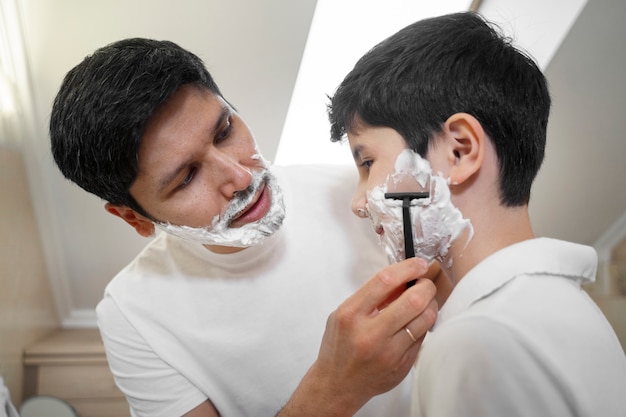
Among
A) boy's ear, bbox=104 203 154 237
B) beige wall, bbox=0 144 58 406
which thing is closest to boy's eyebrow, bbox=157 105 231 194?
boy's ear, bbox=104 203 154 237

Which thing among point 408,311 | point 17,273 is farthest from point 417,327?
point 17,273

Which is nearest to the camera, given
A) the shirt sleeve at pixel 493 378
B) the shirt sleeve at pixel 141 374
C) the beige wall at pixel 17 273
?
the shirt sleeve at pixel 493 378

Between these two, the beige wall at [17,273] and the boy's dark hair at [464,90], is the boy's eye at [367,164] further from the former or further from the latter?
the beige wall at [17,273]

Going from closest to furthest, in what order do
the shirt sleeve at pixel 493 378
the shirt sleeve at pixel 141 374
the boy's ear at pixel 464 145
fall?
the shirt sleeve at pixel 493 378
the boy's ear at pixel 464 145
the shirt sleeve at pixel 141 374

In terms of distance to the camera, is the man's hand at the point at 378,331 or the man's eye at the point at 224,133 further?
the man's eye at the point at 224,133

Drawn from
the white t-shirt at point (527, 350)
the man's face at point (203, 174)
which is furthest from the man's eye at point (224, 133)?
the white t-shirt at point (527, 350)

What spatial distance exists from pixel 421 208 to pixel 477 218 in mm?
82

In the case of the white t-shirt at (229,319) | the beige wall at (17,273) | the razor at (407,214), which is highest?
the razor at (407,214)

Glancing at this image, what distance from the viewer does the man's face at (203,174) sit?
75cm

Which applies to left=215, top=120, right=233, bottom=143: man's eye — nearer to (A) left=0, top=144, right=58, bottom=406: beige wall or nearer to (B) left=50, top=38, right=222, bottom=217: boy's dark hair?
(B) left=50, top=38, right=222, bottom=217: boy's dark hair

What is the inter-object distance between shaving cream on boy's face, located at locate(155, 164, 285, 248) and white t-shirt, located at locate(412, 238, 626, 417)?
0.35 meters

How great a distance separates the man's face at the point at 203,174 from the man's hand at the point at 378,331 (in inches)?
10.5

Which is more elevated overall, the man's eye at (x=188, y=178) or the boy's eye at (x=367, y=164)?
the boy's eye at (x=367, y=164)

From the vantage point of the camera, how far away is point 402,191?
732mm
